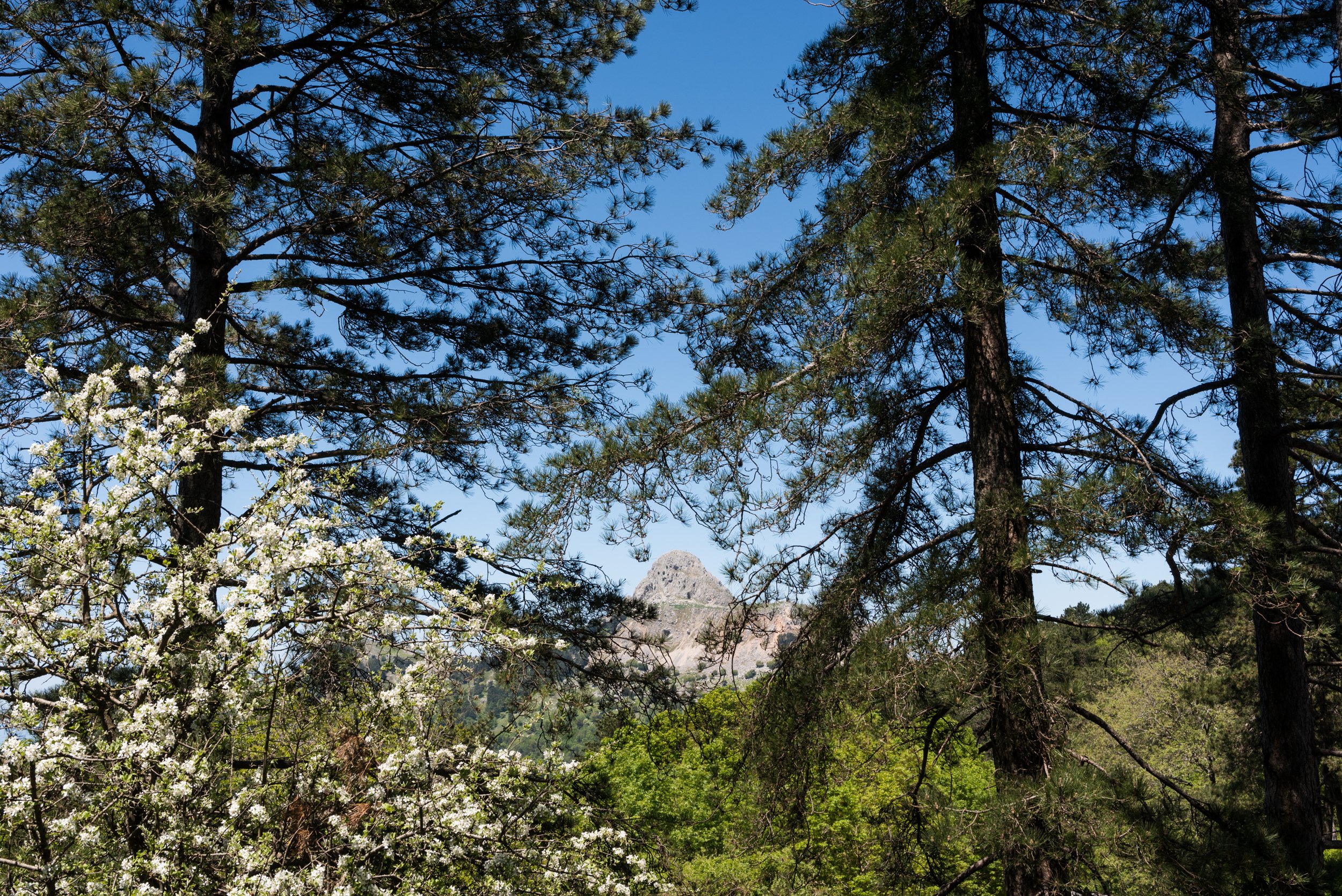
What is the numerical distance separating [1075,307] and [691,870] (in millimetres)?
8774

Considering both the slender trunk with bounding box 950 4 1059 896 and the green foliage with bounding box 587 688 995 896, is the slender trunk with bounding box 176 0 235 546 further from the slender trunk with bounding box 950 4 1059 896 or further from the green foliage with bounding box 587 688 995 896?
the slender trunk with bounding box 950 4 1059 896

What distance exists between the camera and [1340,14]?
4754 millimetres

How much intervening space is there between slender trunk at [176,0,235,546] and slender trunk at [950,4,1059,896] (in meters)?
4.91

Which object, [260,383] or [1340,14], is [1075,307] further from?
[260,383]

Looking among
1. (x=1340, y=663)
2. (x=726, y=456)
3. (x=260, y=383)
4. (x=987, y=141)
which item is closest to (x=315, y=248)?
(x=260, y=383)

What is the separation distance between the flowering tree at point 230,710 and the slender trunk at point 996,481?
8.49 ft

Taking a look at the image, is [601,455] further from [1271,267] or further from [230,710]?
[1271,267]

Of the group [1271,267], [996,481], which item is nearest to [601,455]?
[996,481]

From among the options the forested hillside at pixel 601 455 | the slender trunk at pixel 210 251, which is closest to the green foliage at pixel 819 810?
the forested hillside at pixel 601 455

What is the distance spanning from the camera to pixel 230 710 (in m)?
4.37

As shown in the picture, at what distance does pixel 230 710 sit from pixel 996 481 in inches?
181

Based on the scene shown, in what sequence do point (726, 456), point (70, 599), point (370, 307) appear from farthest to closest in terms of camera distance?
1. point (370, 307)
2. point (726, 456)
3. point (70, 599)

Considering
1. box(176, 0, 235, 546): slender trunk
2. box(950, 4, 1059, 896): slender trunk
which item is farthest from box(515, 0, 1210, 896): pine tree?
box(176, 0, 235, 546): slender trunk

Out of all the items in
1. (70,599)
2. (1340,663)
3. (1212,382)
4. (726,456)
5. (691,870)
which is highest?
(1212,382)
